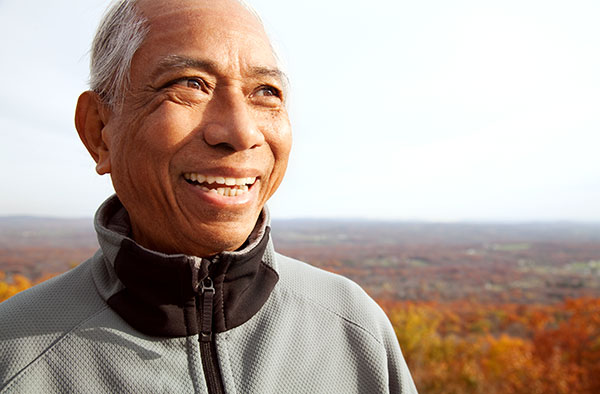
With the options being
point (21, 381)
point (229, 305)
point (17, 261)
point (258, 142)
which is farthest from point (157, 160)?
point (17, 261)

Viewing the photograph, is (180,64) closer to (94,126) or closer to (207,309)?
(94,126)

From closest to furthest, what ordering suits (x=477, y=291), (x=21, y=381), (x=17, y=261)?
(x=21, y=381) < (x=17, y=261) < (x=477, y=291)

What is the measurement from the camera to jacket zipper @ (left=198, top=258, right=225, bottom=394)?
4.22 feet

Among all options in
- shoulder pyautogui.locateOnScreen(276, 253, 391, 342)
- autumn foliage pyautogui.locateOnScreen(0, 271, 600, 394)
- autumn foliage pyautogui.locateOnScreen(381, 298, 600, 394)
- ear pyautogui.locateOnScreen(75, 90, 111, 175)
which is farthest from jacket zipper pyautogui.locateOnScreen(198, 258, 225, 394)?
autumn foliage pyautogui.locateOnScreen(381, 298, 600, 394)

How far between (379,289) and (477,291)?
14843 millimetres

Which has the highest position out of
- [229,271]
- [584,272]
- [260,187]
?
[260,187]

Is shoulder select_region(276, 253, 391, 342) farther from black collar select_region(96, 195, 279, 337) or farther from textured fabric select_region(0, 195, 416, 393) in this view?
black collar select_region(96, 195, 279, 337)

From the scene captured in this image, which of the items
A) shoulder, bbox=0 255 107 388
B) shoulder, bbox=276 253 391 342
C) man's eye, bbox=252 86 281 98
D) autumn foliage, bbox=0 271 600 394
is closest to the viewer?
shoulder, bbox=0 255 107 388

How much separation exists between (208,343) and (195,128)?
25.6 inches

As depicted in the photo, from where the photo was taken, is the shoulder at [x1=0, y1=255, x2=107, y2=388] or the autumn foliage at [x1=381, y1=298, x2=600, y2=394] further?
the autumn foliage at [x1=381, y1=298, x2=600, y2=394]

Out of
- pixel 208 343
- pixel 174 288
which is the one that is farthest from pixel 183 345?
pixel 174 288

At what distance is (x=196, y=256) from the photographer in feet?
4.38

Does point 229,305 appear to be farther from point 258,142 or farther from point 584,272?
point 584,272

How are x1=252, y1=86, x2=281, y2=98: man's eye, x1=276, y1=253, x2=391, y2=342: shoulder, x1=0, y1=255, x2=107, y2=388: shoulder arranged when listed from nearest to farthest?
1. x1=0, y1=255, x2=107, y2=388: shoulder
2. x1=252, y1=86, x2=281, y2=98: man's eye
3. x1=276, y1=253, x2=391, y2=342: shoulder
